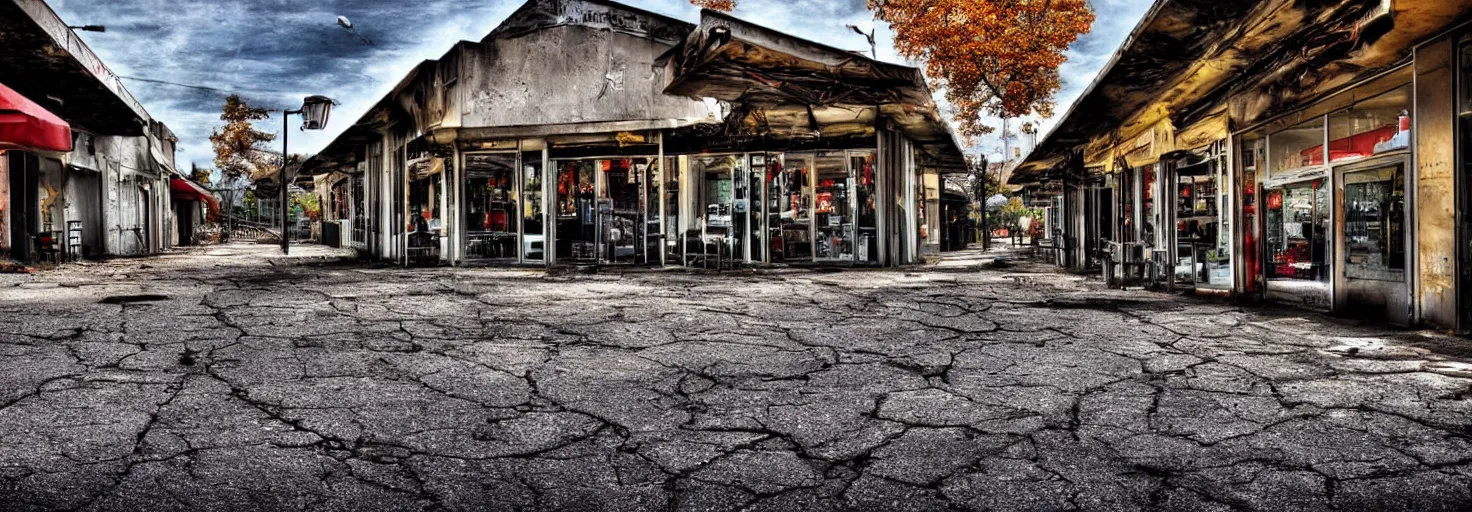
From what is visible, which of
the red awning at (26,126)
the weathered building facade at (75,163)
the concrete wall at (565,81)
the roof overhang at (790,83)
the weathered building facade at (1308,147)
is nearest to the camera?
the weathered building facade at (1308,147)

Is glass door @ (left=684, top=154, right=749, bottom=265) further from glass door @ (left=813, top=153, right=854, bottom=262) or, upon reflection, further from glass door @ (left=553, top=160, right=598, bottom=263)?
glass door @ (left=553, top=160, right=598, bottom=263)

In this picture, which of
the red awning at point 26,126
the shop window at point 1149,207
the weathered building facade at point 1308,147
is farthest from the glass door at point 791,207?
the red awning at point 26,126

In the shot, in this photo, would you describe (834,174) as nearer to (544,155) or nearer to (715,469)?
(544,155)

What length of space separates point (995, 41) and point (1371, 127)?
18.3 m

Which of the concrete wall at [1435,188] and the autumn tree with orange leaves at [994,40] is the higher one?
the autumn tree with orange leaves at [994,40]

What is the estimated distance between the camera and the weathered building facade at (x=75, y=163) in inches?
438

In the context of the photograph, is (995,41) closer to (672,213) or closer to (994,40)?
(994,40)

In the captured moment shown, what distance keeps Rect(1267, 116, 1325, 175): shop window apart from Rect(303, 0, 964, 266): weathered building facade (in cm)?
549

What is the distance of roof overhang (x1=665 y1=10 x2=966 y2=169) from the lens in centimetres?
944

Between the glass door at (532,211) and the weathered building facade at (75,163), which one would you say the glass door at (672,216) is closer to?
the glass door at (532,211)

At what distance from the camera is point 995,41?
2436 cm

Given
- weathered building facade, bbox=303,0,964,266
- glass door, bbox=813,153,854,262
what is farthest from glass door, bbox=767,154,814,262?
glass door, bbox=813,153,854,262

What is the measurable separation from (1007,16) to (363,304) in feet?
67.7

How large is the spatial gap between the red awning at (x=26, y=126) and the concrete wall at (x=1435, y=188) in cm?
1354
